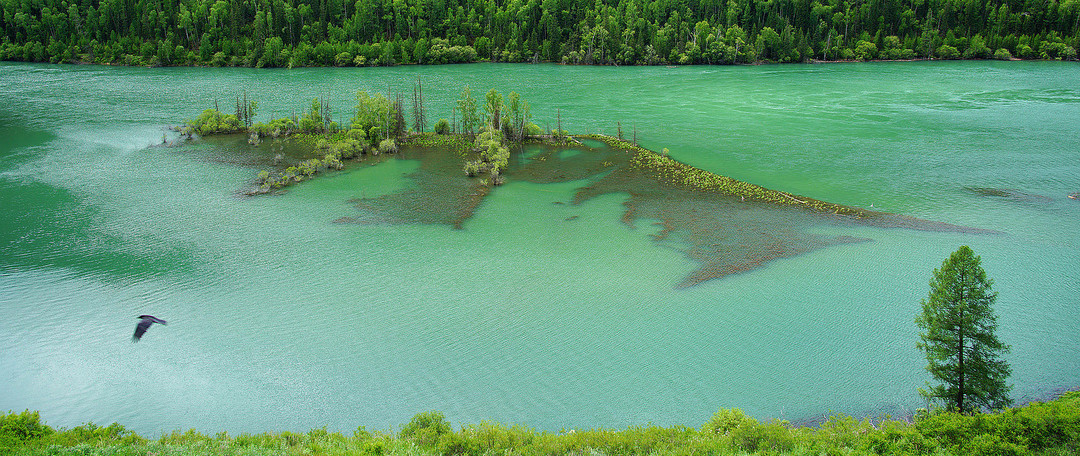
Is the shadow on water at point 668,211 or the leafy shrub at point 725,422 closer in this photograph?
the leafy shrub at point 725,422

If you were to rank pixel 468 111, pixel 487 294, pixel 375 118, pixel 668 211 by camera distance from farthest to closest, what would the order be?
pixel 468 111, pixel 375 118, pixel 668 211, pixel 487 294

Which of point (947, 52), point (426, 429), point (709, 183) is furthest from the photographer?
point (947, 52)

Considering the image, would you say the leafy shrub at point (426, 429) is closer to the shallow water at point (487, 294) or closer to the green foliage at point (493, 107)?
the shallow water at point (487, 294)

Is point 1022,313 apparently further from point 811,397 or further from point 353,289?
point 353,289

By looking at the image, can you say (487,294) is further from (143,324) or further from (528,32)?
(528,32)

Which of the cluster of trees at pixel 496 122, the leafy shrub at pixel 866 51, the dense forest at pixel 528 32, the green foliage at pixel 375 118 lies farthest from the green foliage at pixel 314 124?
the leafy shrub at pixel 866 51

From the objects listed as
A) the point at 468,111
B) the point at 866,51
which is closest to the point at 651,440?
the point at 468,111

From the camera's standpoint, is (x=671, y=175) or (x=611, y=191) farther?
(x=671, y=175)
